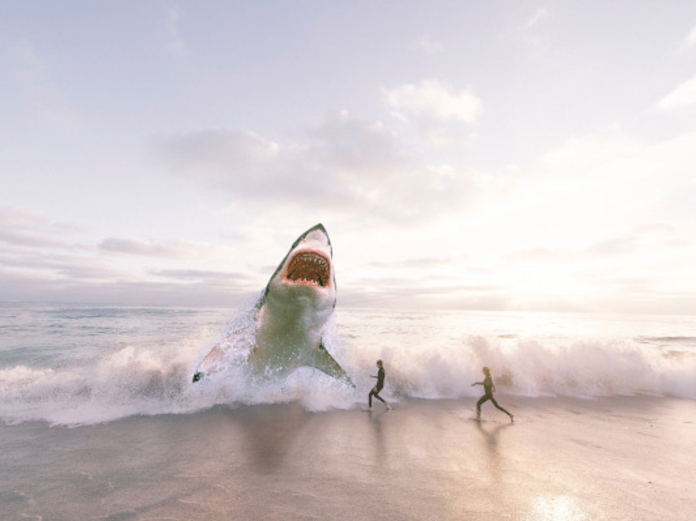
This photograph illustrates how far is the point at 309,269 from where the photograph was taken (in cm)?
785

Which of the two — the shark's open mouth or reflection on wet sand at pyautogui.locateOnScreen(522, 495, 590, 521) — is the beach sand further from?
the shark's open mouth

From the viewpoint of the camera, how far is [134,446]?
7629 millimetres

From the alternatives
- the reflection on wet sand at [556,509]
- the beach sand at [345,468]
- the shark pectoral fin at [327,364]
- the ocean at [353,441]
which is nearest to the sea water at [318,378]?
the ocean at [353,441]

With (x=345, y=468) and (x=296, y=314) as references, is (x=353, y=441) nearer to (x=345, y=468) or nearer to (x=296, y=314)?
(x=345, y=468)

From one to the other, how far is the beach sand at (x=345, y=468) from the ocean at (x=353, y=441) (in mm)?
41

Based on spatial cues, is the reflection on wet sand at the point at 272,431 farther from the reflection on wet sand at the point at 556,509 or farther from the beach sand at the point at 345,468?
the reflection on wet sand at the point at 556,509

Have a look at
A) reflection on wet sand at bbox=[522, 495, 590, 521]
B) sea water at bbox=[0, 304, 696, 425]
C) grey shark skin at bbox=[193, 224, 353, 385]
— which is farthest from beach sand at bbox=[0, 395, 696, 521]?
grey shark skin at bbox=[193, 224, 353, 385]

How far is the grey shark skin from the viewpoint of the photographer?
7773 millimetres

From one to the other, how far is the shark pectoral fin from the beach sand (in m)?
1.21

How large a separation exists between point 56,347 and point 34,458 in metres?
21.0

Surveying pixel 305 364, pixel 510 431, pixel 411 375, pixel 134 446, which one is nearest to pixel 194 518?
pixel 134 446

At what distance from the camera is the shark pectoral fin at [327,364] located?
1071 centimetres

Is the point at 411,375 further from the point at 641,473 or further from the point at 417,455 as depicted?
the point at 641,473

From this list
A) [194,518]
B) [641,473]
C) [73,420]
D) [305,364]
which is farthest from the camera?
[305,364]
